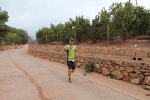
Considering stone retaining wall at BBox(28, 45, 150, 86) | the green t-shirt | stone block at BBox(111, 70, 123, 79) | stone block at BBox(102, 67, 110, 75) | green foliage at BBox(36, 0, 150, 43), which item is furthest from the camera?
green foliage at BBox(36, 0, 150, 43)

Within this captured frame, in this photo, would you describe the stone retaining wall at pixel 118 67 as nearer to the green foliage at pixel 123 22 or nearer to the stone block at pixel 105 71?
the stone block at pixel 105 71

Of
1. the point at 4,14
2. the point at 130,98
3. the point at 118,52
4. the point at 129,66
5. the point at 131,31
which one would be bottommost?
the point at 130,98

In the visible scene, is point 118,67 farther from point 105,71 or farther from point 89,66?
point 89,66

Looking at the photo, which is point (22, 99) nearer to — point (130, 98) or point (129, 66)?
point (130, 98)

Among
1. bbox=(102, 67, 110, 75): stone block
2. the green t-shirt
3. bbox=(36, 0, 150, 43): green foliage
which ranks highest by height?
bbox=(36, 0, 150, 43): green foliage

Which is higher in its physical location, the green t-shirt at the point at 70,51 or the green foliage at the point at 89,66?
the green t-shirt at the point at 70,51

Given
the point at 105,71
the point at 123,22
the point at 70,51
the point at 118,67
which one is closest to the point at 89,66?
the point at 105,71

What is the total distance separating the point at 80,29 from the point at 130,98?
518 inches

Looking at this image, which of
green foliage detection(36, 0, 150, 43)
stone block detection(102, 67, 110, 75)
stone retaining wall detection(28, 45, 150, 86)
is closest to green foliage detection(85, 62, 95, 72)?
stone retaining wall detection(28, 45, 150, 86)

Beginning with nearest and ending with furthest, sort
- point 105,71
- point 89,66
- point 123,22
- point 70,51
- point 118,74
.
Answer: point 70,51, point 118,74, point 105,71, point 89,66, point 123,22

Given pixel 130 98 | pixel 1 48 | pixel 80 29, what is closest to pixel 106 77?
pixel 130 98

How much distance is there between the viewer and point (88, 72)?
389 inches

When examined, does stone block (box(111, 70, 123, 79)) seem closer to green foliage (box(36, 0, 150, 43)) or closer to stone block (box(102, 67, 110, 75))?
stone block (box(102, 67, 110, 75))

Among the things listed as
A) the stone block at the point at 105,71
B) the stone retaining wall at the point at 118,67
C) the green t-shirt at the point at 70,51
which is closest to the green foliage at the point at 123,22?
the stone retaining wall at the point at 118,67
